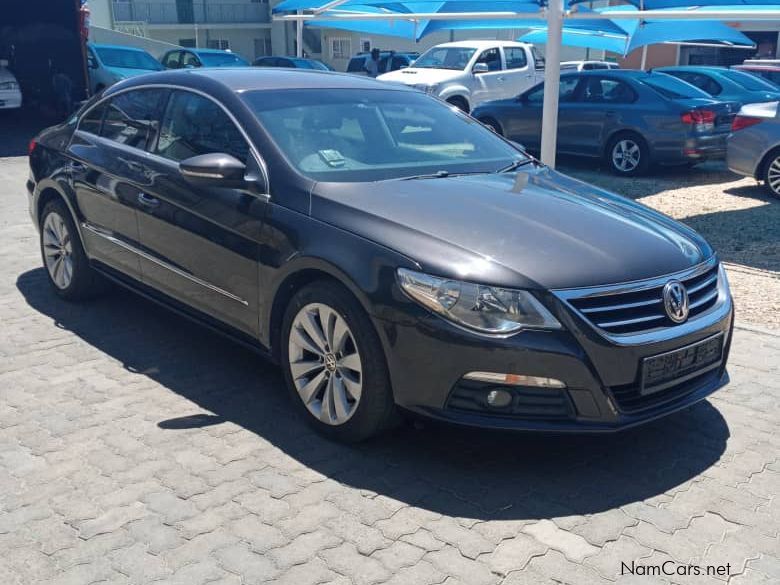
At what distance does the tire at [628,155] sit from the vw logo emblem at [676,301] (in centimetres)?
878

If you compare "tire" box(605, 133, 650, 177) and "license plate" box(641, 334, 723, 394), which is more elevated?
"license plate" box(641, 334, 723, 394)

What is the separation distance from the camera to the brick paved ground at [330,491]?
3.06 metres

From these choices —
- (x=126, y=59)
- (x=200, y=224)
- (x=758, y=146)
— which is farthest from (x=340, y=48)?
(x=200, y=224)

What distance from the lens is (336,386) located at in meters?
3.86

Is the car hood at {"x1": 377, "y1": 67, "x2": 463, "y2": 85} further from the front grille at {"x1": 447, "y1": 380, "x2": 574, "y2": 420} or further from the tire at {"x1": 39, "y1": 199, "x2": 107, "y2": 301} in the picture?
the front grille at {"x1": 447, "y1": 380, "x2": 574, "y2": 420}

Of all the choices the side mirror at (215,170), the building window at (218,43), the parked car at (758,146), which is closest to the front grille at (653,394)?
the side mirror at (215,170)

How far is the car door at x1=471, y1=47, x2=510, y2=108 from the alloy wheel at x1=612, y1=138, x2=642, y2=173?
5.79 m

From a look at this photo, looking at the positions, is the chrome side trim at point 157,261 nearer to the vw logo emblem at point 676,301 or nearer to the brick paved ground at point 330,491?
the brick paved ground at point 330,491

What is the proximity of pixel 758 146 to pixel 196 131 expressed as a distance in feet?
26.1

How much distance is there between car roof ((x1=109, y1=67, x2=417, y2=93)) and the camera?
4.77 metres

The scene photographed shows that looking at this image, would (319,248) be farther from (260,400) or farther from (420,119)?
(420,119)

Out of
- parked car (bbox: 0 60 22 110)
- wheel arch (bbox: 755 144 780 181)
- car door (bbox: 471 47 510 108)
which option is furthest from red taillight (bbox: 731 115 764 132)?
parked car (bbox: 0 60 22 110)

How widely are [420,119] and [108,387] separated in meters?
2.33

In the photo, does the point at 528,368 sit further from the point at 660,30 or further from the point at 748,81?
the point at 660,30
